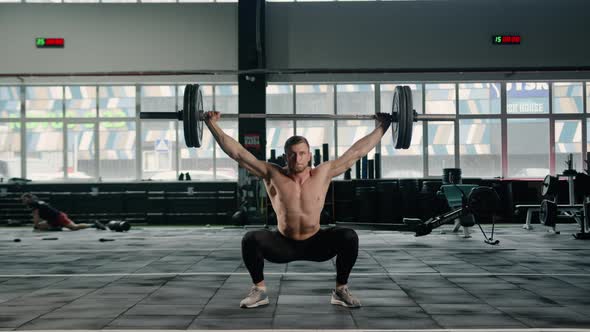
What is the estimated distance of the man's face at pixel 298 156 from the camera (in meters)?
3.54

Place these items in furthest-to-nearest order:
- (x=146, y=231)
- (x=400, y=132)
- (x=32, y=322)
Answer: (x=146, y=231)
(x=400, y=132)
(x=32, y=322)

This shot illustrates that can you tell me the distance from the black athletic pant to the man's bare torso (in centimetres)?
6

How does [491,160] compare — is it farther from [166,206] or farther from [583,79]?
[166,206]

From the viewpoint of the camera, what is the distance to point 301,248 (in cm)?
363

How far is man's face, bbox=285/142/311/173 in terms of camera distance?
139 inches

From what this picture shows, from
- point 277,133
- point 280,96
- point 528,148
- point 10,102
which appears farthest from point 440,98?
point 10,102

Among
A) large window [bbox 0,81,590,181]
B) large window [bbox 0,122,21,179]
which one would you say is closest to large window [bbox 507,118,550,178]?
large window [bbox 0,81,590,181]

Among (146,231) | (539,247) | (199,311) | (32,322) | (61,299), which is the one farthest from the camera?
(146,231)

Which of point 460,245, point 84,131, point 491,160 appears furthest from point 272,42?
point 460,245

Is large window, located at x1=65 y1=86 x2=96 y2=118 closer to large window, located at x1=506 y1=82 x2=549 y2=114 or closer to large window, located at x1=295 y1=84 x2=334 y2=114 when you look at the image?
large window, located at x1=295 y1=84 x2=334 y2=114

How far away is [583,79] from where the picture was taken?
12688mm

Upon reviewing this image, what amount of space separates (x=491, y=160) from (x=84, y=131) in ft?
27.8

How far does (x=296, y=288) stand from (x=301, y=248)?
0.91m

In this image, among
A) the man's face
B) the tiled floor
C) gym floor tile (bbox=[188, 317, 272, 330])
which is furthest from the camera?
the man's face
